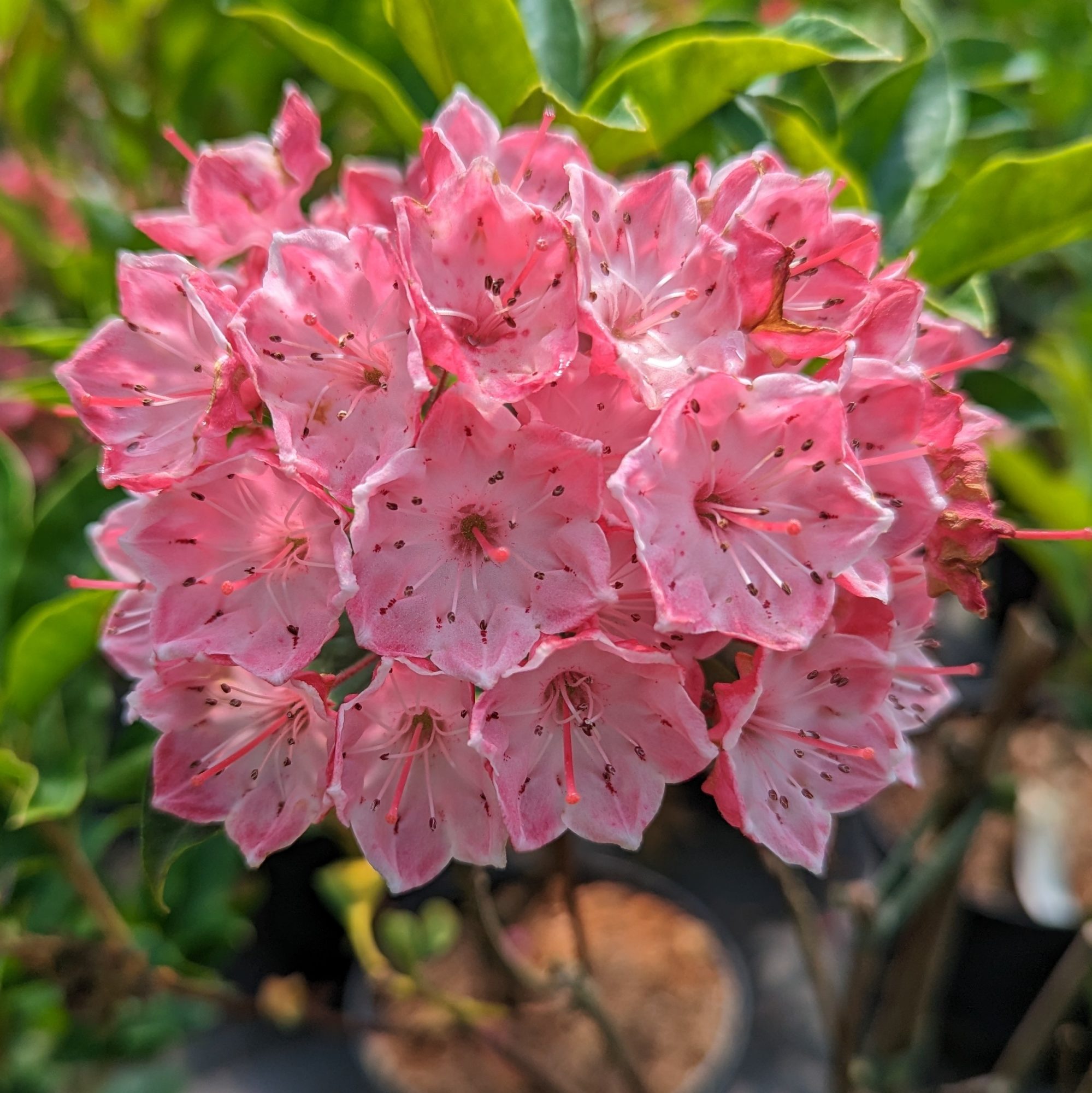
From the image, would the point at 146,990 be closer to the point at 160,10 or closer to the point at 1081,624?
the point at 160,10

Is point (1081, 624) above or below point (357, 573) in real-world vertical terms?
below

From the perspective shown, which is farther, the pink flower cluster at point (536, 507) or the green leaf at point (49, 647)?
the green leaf at point (49, 647)

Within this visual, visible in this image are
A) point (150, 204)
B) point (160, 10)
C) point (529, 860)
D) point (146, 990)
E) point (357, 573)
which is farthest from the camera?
point (529, 860)

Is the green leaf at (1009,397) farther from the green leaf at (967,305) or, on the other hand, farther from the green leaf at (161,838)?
the green leaf at (161,838)

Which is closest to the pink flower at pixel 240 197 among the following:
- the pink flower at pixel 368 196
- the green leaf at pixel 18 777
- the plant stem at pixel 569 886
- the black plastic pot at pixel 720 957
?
the pink flower at pixel 368 196

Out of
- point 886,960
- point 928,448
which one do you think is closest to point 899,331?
point 928,448

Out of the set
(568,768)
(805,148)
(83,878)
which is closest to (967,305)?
(805,148)

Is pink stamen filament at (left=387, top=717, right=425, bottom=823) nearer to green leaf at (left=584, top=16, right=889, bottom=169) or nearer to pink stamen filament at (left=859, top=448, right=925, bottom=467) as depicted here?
pink stamen filament at (left=859, top=448, right=925, bottom=467)
